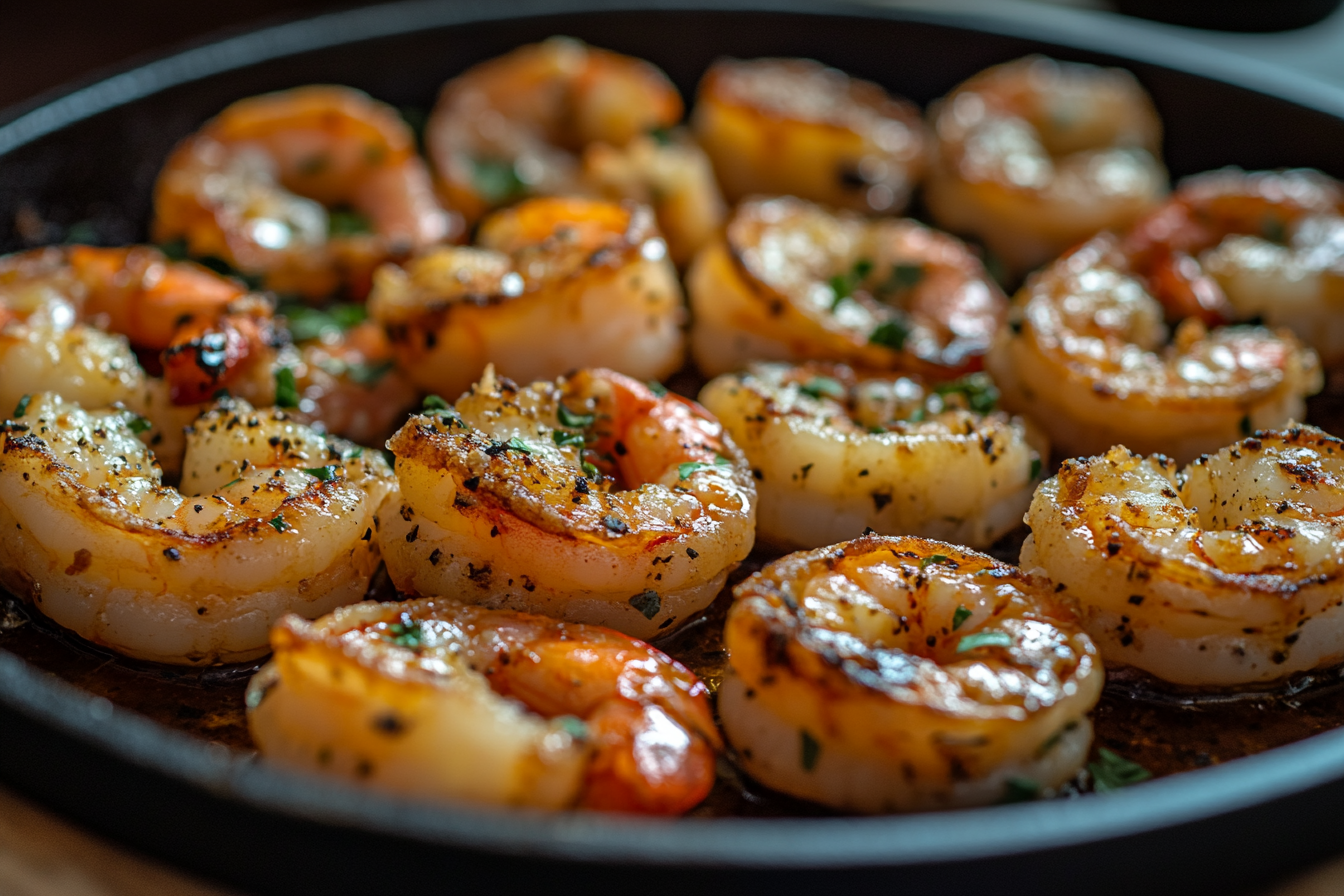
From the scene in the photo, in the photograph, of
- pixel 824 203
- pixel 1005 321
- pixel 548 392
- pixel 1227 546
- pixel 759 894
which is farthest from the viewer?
pixel 824 203

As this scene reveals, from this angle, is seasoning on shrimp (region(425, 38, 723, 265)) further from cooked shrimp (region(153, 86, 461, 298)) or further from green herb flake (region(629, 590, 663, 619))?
green herb flake (region(629, 590, 663, 619))

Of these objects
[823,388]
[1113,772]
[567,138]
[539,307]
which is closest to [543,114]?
[567,138]

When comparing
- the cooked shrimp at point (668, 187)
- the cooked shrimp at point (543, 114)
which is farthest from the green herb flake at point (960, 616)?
the cooked shrimp at point (543, 114)

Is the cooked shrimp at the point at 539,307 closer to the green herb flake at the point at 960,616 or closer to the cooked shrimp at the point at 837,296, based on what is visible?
the cooked shrimp at the point at 837,296

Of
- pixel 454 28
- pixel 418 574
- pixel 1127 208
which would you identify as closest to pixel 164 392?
pixel 418 574

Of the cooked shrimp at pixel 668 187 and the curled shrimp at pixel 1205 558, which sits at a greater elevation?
the cooked shrimp at pixel 668 187

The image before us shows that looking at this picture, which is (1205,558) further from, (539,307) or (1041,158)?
(1041,158)

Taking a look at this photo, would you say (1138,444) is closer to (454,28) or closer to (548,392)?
(548,392)

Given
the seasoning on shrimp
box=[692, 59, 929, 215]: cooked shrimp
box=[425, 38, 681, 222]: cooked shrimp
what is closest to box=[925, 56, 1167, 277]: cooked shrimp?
box=[692, 59, 929, 215]: cooked shrimp
